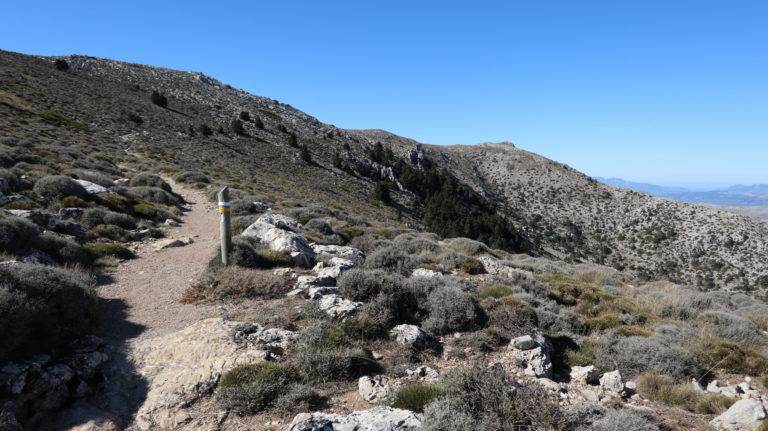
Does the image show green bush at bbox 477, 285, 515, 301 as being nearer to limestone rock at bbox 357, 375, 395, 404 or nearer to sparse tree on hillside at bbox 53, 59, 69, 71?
limestone rock at bbox 357, 375, 395, 404

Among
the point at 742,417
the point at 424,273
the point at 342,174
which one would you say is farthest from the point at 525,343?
the point at 342,174

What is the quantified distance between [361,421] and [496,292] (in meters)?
6.37

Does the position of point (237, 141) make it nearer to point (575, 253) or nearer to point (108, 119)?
point (108, 119)

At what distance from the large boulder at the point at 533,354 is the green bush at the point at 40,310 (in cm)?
743

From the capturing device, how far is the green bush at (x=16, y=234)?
794 cm

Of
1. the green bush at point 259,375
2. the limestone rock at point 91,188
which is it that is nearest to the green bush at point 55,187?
the limestone rock at point 91,188

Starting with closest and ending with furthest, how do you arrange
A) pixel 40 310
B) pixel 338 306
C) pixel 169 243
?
pixel 40 310 < pixel 338 306 < pixel 169 243

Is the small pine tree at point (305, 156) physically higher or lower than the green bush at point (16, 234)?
higher

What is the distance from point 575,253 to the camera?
58344mm

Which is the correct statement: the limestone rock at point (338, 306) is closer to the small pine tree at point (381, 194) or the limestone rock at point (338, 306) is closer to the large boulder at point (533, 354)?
the large boulder at point (533, 354)

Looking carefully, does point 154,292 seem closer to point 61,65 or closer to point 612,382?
point 612,382

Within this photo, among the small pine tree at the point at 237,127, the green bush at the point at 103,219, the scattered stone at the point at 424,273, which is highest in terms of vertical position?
the small pine tree at the point at 237,127

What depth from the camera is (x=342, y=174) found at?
54.1m

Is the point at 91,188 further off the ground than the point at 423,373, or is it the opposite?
the point at 91,188
